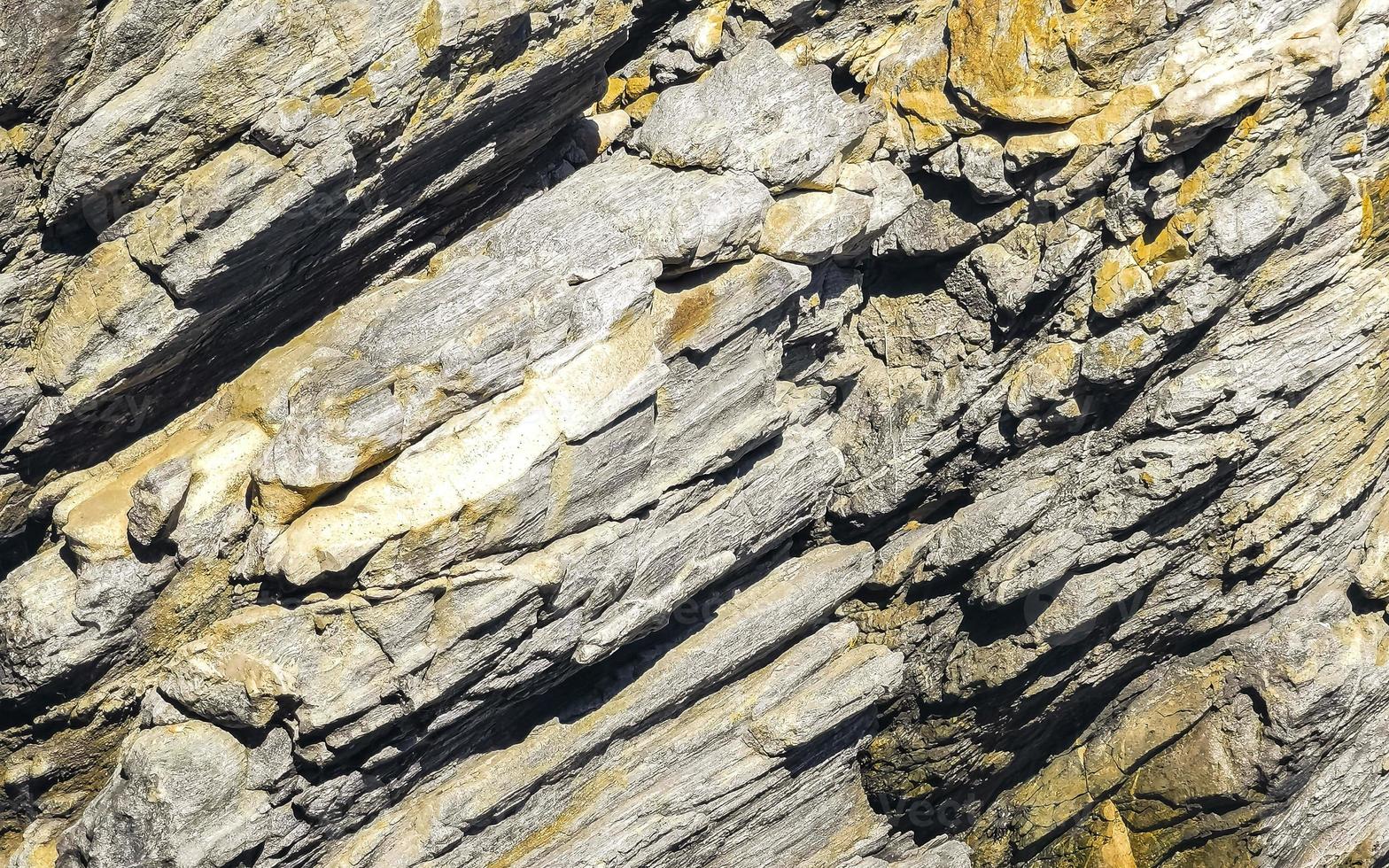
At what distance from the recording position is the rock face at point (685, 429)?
20328 millimetres

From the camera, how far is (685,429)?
77.0 feet

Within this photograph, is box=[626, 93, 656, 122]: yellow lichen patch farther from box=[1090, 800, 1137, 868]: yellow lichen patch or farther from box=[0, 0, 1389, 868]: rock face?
box=[1090, 800, 1137, 868]: yellow lichen patch

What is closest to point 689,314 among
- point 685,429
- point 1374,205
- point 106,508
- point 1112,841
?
point 685,429

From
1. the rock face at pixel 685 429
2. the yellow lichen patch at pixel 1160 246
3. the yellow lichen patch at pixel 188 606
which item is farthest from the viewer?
the yellow lichen patch at pixel 1160 246

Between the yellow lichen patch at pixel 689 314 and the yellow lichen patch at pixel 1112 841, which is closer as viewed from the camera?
the yellow lichen patch at pixel 689 314

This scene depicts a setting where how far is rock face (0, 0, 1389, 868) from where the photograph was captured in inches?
800

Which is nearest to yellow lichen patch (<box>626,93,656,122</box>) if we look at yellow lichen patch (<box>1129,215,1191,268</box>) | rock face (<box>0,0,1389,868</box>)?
rock face (<box>0,0,1389,868</box>)

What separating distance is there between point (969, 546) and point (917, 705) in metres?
4.89

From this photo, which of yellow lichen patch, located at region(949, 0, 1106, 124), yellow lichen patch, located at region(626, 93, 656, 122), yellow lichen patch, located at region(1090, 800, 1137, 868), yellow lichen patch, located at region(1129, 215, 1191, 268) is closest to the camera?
yellow lichen patch, located at region(949, 0, 1106, 124)

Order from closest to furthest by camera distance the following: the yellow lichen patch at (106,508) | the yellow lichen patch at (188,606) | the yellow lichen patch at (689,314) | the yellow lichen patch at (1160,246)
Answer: the yellow lichen patch at (106,508), the yellow lichen patch at (188,606), the yellow lichen patch at (689,314), the yellow lichen patch at (1160,246)

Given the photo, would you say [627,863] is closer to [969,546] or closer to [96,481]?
[969,546]

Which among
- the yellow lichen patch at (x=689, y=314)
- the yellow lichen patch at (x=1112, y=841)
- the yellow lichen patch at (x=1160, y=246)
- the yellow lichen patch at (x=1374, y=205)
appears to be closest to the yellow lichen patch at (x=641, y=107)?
the yellow lichen patch at (x=689, y=314)

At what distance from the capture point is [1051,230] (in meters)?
24.2

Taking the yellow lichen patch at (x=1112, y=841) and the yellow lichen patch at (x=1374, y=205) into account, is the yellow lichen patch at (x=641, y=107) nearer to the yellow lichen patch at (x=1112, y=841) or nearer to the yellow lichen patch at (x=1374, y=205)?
the yellow lichen patch at (x=1374, y=205)
